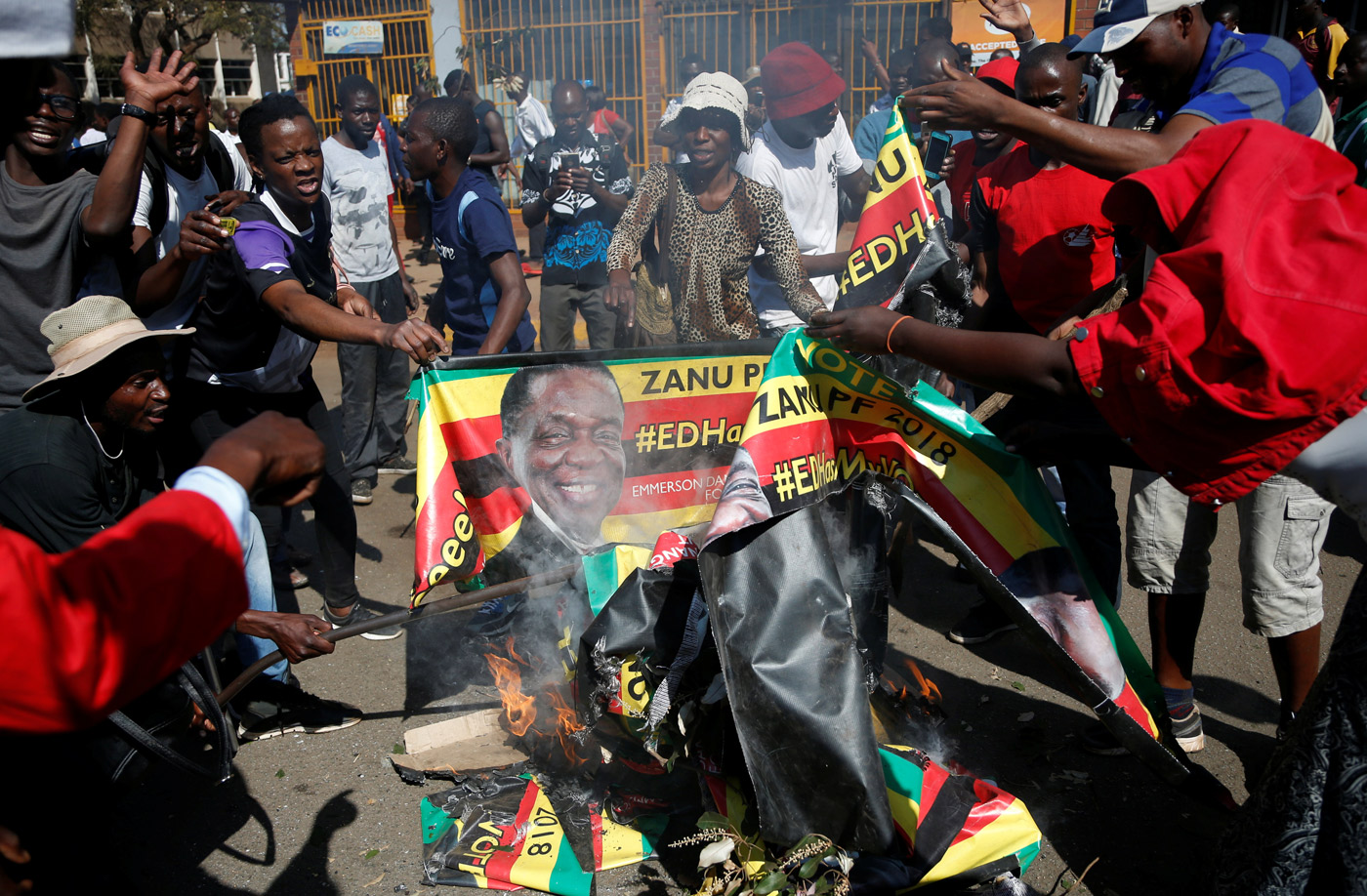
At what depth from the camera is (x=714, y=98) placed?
4668mm

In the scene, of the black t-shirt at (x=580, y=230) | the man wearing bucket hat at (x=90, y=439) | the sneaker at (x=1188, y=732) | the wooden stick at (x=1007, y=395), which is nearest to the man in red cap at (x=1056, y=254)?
the wooden stick at (x=1007, y=395)

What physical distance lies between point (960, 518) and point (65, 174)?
3.97 m

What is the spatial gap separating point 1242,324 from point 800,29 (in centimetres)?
1250

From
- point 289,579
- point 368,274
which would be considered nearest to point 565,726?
point 289,579

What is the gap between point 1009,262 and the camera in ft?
11.5

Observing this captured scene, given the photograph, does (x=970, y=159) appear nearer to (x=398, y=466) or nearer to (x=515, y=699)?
(x=515, y=699)

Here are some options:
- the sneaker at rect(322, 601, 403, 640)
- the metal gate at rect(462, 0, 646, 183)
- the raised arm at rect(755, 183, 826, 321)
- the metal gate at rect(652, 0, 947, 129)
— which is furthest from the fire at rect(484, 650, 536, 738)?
the metal gate at rect(462, 0, 646, 183)

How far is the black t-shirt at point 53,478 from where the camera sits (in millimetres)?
2684

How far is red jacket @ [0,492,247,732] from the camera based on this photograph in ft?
4.02

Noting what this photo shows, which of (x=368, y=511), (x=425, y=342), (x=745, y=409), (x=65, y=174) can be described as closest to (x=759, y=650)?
(x=745, y=409)

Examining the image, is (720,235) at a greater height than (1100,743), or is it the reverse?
(720,235)

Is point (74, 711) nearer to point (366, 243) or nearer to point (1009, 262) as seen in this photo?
point (1009, 262)

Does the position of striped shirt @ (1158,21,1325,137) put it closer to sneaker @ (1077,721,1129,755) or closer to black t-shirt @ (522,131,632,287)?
sneaker @ (1077,721,1129,755)

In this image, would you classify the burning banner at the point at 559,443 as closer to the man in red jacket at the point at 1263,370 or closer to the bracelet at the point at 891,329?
the bracelet at the point at 891,329
